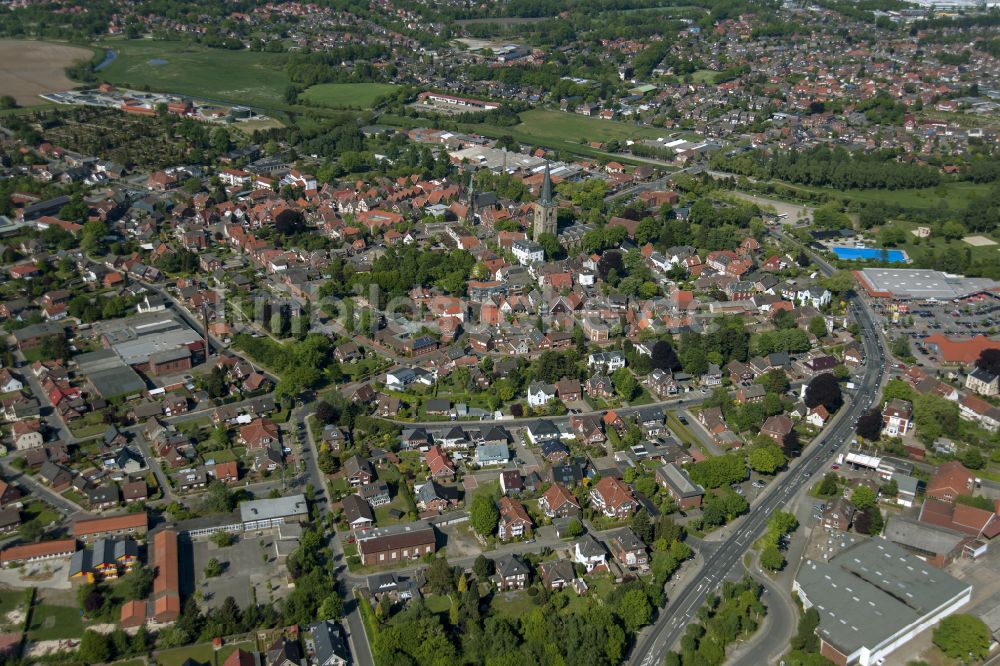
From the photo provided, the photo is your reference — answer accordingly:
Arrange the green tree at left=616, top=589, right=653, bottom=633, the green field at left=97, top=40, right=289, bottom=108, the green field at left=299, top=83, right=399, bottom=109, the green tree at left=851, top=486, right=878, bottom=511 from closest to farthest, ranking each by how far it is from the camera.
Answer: the green tree at left=616, top=589, right=653, bottom=633
the green tree at left=851, top=486, right=878, bottom=511
the green field at left=299, top=83, right=399, bottom=109
the green field at left=97, top=40, right=289, bottom=108

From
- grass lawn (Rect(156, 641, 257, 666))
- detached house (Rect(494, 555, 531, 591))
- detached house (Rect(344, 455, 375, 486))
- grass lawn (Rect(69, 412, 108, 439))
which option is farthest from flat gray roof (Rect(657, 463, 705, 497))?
grass lawn (Rect(69, 412, 108, 439))

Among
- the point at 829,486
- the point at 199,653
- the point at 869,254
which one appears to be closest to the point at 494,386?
the point at 829,486

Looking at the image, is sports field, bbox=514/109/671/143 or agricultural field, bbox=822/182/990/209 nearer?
agricultural field, bbox=822/182/990/209

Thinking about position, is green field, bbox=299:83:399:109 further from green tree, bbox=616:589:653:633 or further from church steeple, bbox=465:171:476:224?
green tree, bbox=616:589:653:633

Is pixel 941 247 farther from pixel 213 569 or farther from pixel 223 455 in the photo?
pixel 213 569

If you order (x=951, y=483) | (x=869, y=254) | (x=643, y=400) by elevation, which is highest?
(x=951, y=483)

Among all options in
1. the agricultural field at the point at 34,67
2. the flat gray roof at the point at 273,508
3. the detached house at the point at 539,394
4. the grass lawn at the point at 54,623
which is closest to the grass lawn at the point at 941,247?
the detached house at the point at 539,394
